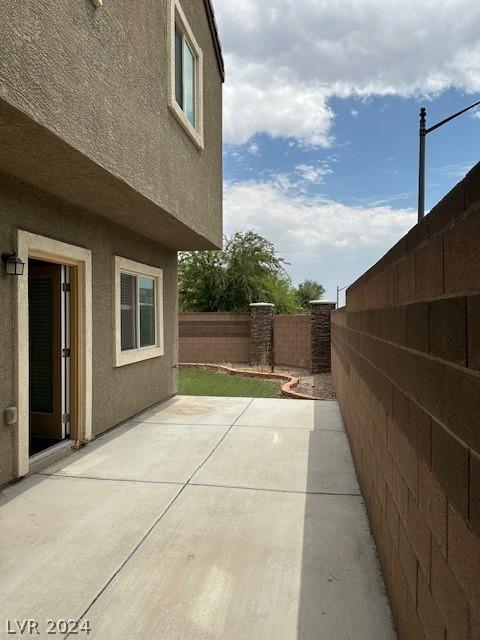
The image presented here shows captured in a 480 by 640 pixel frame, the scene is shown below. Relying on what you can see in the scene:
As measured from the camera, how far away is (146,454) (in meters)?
5.98

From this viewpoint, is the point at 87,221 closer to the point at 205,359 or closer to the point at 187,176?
the point at 187,176

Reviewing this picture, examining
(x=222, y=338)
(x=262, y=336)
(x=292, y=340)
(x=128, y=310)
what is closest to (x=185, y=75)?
(x=128, y=310)

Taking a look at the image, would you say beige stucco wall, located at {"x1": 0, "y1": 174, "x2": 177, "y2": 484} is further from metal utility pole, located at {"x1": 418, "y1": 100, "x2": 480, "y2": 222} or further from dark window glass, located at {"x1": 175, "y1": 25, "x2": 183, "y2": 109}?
metal utility pole, located at {"x1": 418, "y1": 100, "x2": 480, "y2": 222}

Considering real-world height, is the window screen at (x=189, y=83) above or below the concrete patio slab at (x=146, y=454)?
above

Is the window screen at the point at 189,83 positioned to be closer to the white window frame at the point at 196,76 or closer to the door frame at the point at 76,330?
the white window frame at the point at 196,76

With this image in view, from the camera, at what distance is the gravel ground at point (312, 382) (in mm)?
12164

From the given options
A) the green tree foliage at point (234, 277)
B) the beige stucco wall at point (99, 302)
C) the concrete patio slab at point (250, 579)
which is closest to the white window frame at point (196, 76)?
the beige stucco wall at point (99, 302)

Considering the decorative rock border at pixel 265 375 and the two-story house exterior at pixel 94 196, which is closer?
the two-story house exterior at pixel 94 196

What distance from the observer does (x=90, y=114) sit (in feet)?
13.8

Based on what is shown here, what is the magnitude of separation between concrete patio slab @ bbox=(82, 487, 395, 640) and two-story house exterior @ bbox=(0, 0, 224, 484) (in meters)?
2.38

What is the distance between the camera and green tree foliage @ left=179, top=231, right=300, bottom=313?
24.2 m

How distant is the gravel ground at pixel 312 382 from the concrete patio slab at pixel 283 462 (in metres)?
4.63

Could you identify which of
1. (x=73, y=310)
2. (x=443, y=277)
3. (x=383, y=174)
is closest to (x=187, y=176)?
(x=73, y=310)

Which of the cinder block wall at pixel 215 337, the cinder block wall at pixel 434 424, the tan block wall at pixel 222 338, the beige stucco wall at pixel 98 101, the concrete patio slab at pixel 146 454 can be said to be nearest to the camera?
the cinder block wall at pixel 434 424
